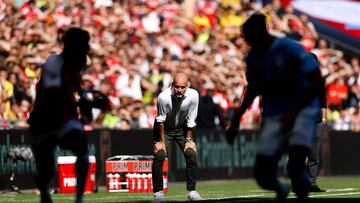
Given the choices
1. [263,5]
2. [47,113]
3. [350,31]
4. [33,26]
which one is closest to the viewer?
[47,113]

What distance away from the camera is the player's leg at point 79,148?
12.8 metres

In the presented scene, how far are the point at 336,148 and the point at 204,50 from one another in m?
4.70

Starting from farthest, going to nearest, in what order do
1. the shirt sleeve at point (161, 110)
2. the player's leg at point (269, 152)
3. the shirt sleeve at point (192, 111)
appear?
the shirt sleeve at point (192, 111) < the shirt sleeve at point (161, 110) < the player's leg at point (269, 152)

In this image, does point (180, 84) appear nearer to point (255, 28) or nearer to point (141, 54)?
point (255, 28)

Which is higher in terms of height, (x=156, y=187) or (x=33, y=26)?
(x=33, y=26)

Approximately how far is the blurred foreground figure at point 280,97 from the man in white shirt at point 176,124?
240 inches

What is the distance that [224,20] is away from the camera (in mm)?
31344

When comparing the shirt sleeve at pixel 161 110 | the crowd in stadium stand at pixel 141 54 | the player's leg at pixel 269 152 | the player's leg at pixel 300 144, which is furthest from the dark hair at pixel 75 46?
the crowd in stadium stand at pixel 141 54

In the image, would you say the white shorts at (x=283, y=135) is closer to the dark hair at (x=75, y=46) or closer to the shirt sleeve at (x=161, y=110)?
the dark hair at (x=75, y=46)

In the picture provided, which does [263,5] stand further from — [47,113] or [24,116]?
[47,113]

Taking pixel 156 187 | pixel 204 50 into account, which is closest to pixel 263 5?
pixel 204 50

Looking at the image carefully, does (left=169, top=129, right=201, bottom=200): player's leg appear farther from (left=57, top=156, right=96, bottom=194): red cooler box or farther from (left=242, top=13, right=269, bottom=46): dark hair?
(left=242, top=13, right=269, bottom=46): dark hair

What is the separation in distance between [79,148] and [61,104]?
51 centimetres

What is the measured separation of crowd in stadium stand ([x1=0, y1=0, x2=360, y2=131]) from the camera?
2400 cm
